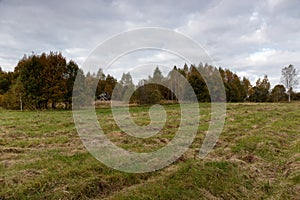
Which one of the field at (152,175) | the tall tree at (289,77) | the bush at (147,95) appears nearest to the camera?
the field at (152,175)

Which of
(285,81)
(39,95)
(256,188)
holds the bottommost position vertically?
(256,188)

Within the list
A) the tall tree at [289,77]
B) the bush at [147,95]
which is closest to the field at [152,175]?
the bush at [147,95]

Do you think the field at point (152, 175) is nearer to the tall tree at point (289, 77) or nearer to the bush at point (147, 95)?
the bush at point (147, 95)

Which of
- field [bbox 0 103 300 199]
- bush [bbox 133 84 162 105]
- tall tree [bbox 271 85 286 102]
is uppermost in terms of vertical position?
tall tree [bbox 271 85 286 102]

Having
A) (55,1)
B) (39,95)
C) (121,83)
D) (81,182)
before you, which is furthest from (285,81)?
(81,182)

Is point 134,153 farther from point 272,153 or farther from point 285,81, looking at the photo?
point 285,81

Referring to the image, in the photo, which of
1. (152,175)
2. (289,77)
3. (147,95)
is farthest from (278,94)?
(152,175)

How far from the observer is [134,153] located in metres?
8.25

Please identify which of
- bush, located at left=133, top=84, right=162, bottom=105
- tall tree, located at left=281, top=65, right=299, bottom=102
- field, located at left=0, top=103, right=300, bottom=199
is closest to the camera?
field, located at left=0, top=103, right=300, bottom=199

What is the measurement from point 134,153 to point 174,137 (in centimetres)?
342

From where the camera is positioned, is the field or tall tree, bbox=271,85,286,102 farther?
tall tree, bbox=271,85,286,102

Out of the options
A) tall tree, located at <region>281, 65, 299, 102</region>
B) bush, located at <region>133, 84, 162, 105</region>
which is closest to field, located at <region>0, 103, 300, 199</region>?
bush, located at <region>133, 84, 162, 105</region>

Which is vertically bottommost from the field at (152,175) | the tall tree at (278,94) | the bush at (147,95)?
the field at (152,175)

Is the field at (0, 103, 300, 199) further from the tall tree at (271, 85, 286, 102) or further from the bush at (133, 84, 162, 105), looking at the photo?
the tall tree at (271, 85, 286, 102)
